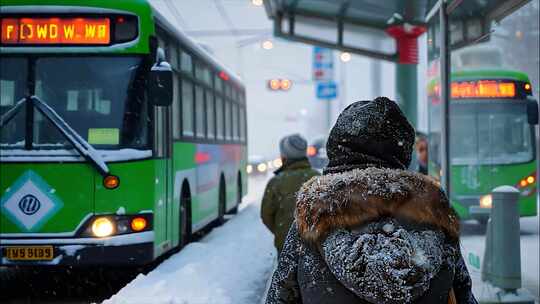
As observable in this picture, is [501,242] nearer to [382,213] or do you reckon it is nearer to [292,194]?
[292,194]

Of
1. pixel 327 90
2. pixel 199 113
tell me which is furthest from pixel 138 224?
pixel 327 90

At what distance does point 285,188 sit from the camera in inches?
226

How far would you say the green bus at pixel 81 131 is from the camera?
25.5 ft

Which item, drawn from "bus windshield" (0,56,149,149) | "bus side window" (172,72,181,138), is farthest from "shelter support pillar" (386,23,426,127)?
"bus windshield" (0,56,149,149)

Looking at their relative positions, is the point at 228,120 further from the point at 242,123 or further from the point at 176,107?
the point at 176,107

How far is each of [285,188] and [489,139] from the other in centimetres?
1007

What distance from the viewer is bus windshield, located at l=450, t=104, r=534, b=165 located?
14.8 meters

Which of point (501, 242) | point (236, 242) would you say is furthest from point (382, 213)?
point (236, 242)

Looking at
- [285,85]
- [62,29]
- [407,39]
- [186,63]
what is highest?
[285,85]

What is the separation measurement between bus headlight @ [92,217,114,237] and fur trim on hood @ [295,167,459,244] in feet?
18.6

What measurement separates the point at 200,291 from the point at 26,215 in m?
2.46

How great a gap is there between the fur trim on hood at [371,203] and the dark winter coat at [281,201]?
10.5 feet

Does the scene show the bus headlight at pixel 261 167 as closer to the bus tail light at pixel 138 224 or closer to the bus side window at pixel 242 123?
the bus side window at pixel 242 123

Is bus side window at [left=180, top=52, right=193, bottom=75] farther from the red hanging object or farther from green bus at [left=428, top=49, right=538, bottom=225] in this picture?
green bus at [left=428, top=49, right=538, bottom=225]
